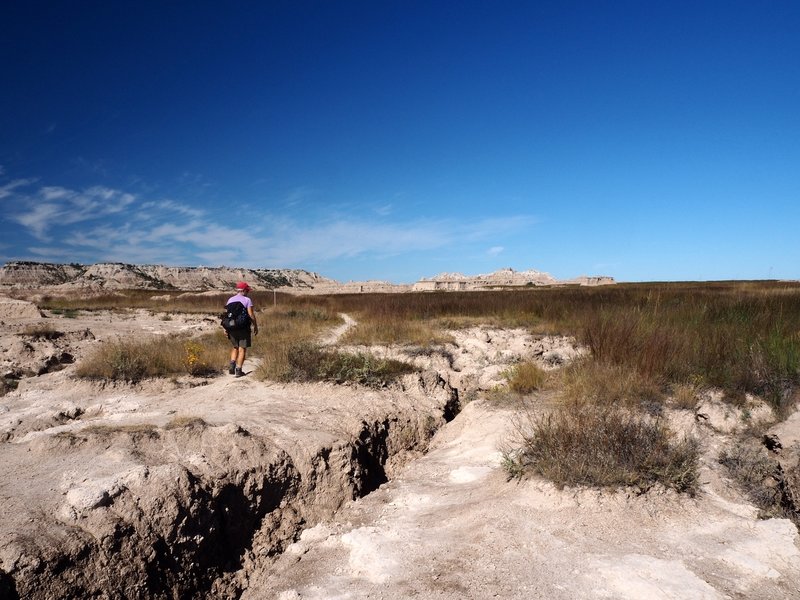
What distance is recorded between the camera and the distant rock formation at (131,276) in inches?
2717

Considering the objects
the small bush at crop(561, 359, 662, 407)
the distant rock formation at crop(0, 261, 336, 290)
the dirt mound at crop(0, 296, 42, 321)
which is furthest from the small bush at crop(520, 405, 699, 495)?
the distant rock formation at crop(0, 261, 336, 290)

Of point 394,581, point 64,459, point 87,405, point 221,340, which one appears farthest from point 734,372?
point 221,340

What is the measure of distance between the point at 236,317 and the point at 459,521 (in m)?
5.45

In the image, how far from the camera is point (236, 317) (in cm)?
757

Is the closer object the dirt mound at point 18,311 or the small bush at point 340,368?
the small bush at point 340,368

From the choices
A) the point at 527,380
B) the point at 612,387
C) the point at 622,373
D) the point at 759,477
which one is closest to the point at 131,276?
the point at 527,380

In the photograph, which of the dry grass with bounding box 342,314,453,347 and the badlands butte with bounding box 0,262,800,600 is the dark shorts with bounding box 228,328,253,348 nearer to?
the badlands butte with bounding box 0,262,800,600

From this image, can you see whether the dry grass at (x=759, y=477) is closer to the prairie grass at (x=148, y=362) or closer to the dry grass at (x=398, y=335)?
the dry grass at (x=398, y=335)

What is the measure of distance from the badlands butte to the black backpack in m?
1.54

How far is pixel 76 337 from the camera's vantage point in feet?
36.9

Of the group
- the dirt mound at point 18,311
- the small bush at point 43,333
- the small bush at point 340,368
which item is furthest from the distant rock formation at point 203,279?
the small bush at point 340,368

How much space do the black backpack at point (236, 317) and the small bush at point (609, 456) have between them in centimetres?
531

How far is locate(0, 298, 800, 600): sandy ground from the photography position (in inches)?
104

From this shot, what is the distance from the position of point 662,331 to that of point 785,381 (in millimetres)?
1530
